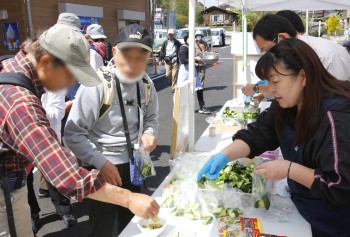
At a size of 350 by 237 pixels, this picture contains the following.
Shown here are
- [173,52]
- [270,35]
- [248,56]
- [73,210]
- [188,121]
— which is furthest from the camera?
[173,52]

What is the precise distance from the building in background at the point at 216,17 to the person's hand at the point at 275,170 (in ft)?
185

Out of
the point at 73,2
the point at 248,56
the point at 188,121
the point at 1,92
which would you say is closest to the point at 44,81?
the point at 1,92

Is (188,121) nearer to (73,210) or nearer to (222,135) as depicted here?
(222,135)

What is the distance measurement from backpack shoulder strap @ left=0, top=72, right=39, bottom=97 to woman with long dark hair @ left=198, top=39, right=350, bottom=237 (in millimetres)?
1027

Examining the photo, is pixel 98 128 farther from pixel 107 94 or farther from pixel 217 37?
pixel 217 37

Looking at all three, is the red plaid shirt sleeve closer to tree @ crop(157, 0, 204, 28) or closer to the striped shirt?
the striped shirt

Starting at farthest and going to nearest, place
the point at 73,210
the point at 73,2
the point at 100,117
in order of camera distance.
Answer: the point at 73,2, the point at 73,210, the point at 100,117

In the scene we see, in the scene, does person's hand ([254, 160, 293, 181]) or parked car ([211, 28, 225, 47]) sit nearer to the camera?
person's hand ([254, 160, 293, 181])

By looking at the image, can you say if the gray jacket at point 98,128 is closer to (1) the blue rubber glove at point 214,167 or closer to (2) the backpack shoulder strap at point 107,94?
(2) the backpack shoulder strap at point 107,94

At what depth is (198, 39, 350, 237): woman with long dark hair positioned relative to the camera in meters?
1.34

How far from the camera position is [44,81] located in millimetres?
1188

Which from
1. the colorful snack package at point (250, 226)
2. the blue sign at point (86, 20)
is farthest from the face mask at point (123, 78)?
the blue sign at point (86, 20)

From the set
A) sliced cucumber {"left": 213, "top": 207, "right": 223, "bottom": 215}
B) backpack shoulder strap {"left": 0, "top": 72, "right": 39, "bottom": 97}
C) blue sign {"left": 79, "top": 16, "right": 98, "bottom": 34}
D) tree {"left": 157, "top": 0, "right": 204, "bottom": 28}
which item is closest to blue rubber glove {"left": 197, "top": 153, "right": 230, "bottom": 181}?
sliced cucumber {"left": 213, "top": 207, "right": 223, "bottom": 215}

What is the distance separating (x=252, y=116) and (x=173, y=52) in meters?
5.30
